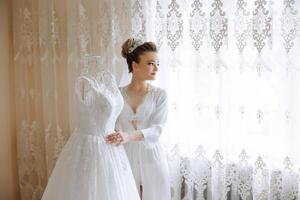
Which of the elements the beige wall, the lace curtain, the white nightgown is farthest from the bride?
the beige wall

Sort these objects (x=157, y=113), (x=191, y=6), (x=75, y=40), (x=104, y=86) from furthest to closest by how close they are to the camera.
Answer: (x=75, y=40) < (x=191, y=6) < (x=157, y=113) < (x=104, y=86)

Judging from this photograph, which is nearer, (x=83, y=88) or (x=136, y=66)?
(x=83, y=88)

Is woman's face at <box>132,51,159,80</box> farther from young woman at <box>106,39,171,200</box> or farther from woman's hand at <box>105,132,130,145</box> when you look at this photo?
woman's hand at <box>105,132,130,145</box>

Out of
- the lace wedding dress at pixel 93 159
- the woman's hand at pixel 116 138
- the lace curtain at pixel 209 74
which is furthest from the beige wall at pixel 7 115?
the woman's hand at pixel 116 138

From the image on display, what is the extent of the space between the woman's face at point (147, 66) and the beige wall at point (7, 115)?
1.28 m

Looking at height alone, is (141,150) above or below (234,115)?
below

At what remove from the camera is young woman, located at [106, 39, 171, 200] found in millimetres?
2189

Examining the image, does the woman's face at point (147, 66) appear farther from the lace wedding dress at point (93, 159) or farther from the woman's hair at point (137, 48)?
the lace wedding dress at point (93, 159)

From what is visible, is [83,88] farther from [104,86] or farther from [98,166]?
[98,166]

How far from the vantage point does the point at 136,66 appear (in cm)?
221

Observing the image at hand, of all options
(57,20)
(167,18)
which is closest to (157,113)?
(167,18)

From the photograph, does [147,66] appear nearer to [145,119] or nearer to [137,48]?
[137,48]

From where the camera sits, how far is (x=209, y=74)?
2.36 metres

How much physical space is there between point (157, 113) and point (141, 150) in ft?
0.73
